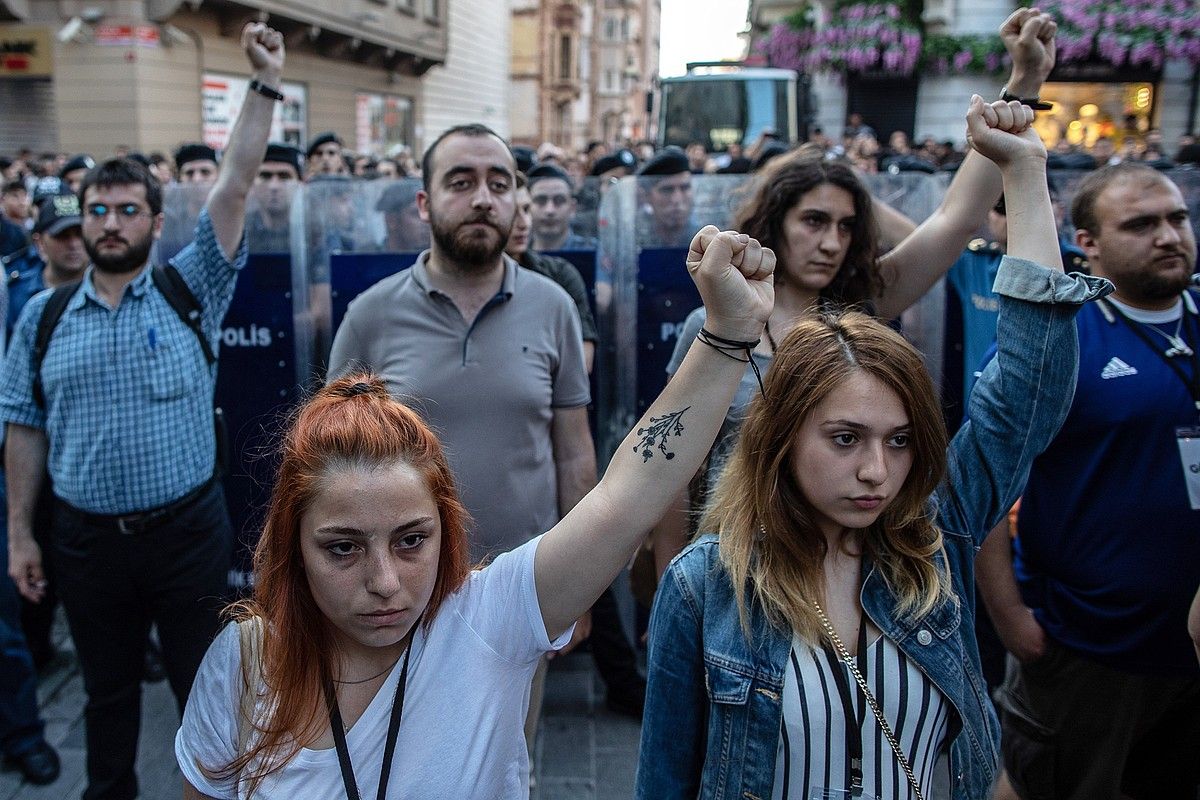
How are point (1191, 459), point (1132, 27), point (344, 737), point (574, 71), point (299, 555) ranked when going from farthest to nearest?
point (574, 71) → point (1132, 27) → point (1191, 459) → point (299, 555) → point (344, 737)

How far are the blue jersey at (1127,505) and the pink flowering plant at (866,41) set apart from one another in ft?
60.3

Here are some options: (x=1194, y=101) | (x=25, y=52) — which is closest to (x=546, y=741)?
(x=25, y=52)

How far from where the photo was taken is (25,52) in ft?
52.5

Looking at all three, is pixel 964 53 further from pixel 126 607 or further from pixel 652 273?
pixel 126 607

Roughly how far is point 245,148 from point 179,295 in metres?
0.55

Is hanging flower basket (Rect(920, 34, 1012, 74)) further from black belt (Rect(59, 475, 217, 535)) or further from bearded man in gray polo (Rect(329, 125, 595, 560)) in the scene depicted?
black belt (Rect(59, 475, 217, 535))

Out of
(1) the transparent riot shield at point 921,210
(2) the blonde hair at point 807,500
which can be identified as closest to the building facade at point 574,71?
(1) the transparent riot shield at point 921,210

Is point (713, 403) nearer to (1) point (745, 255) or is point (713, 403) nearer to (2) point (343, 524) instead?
(1) point (745, 255)

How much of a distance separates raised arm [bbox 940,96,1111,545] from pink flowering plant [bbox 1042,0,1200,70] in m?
18.5

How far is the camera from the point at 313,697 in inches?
64.8

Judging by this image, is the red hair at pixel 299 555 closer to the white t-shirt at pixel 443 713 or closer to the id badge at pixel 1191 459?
the white t-shirt at pixel 443 713

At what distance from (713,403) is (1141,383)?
5.10 feet

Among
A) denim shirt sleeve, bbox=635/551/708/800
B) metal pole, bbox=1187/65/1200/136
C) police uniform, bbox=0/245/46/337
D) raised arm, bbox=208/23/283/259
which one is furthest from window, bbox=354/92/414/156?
denim shirt sleeve, bbox=635/551/708/800

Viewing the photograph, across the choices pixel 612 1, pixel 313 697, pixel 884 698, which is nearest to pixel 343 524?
pixel 313 697
